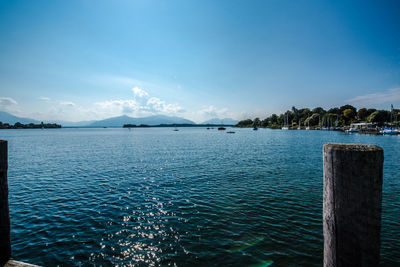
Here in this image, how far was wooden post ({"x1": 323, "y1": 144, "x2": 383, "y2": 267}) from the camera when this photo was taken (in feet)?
9.53

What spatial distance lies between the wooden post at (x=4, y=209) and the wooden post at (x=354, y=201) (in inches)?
268

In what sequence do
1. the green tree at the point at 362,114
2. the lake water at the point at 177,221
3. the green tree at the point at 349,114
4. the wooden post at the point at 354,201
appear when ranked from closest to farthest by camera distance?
the wooden post at the point at 354,201 < the lake water at the point at 177,221 < the green tree at the point at 362,114 < the green tree at the point at 349,114

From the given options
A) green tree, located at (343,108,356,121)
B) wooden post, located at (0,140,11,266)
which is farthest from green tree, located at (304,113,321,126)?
wooden post, located at (0,140,11,266)

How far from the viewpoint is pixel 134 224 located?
34.6 feet

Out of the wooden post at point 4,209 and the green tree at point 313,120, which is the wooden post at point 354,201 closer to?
the wooden post at point 4,209

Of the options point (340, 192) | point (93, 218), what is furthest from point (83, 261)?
point (340, 192)

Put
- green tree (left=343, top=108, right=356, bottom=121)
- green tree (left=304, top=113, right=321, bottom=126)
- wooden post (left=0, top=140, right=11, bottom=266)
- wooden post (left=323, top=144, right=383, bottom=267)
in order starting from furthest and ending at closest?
1. green tree (left=304, top=113, right=321, bottom=126)
2. green tree (left=343, top=108, right=356, bottom=121)
3. wooden post (left=0, top=140, right=11, bottom=266)
4. wooden post (left=323, top=144, right=383, bottom=267)

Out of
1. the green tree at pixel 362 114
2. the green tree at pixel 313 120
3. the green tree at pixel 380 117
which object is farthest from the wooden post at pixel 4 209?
the green tree at pixel 313 120

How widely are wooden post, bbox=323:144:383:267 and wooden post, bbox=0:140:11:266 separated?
6.81m

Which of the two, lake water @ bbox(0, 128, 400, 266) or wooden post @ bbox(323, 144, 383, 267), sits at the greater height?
wooden post @ bbox(323, 144, 383, 267)

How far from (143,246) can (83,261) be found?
230 cm

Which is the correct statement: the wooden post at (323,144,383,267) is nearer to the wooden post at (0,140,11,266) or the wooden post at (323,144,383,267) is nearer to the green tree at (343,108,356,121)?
the wooden post at (0,140,11,266)

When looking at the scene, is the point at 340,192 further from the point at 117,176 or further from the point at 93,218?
the point at 117,176

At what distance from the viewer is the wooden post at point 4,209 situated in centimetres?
447
